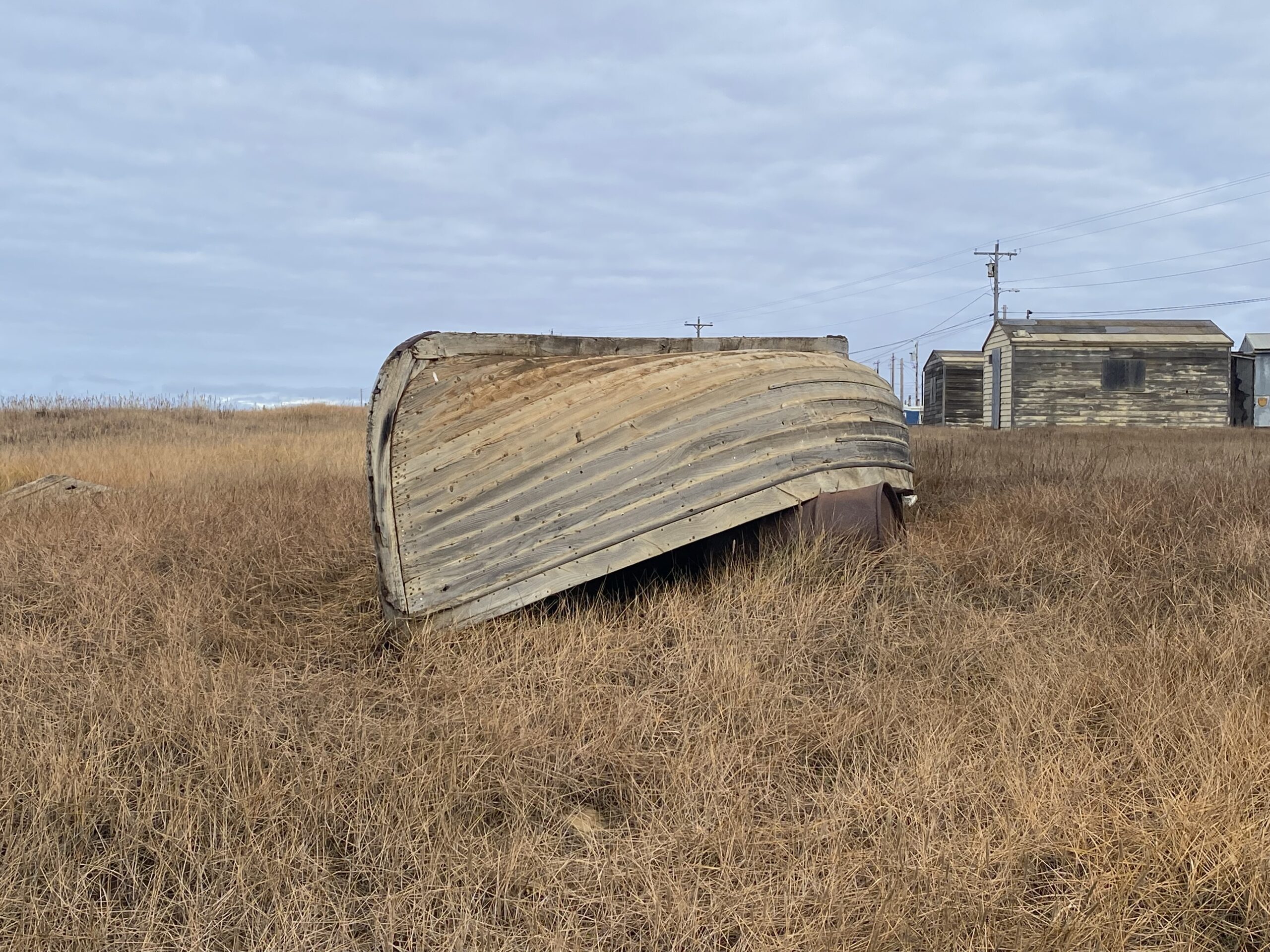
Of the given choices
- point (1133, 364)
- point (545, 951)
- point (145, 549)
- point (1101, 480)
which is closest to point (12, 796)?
point (545, 951)

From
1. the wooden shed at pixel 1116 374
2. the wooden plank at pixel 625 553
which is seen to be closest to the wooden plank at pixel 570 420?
the wooden plank at pixel 625 553

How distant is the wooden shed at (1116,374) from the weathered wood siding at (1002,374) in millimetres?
41

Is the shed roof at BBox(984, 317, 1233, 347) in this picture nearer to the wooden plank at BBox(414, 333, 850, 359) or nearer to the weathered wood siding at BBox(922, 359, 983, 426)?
the weathered wood siding at BBox(922, 359, 983, 426)

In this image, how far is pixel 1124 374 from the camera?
2417 centimetres

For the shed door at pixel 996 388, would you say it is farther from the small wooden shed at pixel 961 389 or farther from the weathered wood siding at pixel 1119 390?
the small wooden shed at pixel 961 389

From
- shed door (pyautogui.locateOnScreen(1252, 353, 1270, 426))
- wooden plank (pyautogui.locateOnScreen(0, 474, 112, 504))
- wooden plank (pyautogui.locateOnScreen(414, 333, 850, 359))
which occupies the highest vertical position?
shed door (pyautogui.locateOnScreen(1252, 353, 1270, 426))

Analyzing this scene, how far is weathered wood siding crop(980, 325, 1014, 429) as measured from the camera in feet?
81.3

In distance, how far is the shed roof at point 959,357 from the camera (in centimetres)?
3002

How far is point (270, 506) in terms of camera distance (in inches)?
286

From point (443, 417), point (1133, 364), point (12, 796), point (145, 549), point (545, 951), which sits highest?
point (1133, 364)

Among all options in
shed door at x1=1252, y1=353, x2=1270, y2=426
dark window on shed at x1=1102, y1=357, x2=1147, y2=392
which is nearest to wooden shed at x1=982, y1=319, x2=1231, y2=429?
dark window on shed at x1=1102, y1=357, x2=1147, y2=392

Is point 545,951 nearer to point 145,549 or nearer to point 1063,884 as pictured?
point 1063,884

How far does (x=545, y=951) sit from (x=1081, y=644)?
2834mm

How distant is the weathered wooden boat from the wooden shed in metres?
21.9
